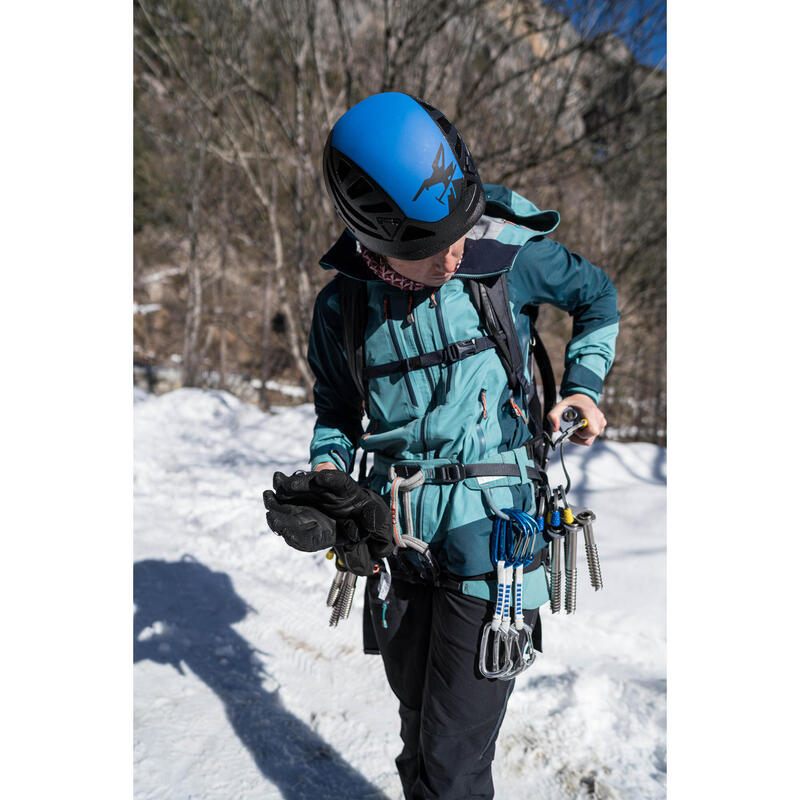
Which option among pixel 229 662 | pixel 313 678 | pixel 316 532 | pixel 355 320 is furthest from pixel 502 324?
pixel 229 662

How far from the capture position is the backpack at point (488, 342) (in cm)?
149

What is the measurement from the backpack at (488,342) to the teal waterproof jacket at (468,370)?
0.02 meters

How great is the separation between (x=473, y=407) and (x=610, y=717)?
1965 mm

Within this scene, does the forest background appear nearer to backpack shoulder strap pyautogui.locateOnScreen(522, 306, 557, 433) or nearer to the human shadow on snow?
the human shadow on snow

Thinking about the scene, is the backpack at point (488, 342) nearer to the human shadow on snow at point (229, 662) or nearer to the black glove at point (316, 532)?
the black glove at point (316, 532)

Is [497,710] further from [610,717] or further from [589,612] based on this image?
[589,612]

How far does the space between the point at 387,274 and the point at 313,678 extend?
2334mm

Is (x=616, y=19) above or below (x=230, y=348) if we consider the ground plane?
above

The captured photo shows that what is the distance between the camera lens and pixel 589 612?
341 cm

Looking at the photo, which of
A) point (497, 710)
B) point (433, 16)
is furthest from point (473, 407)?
point (433, 16)

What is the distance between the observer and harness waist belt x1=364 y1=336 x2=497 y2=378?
4.83 feet

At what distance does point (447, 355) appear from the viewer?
1474 millimetres

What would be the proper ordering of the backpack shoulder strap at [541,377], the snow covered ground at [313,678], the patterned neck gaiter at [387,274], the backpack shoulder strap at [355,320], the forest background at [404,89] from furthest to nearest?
the forest background at [404,89] < the snow covered ground at [313,678] < the backpack shoulder strap at [541,377] < the backpack shoulder strap at [355,320] < the patterned neck gaiter at [387,274]

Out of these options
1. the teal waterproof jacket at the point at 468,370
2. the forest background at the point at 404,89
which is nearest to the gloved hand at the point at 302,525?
the teal waterproof jacket at the point at 468,370
